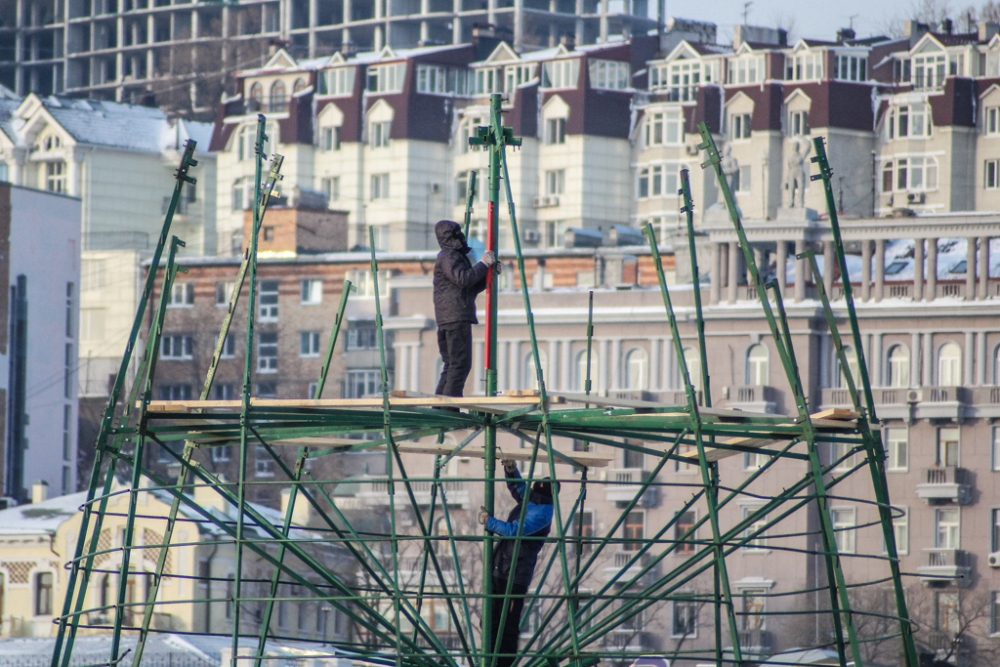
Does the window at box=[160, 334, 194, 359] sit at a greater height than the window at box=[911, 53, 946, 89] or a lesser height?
lesser

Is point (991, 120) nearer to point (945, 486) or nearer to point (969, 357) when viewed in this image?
point (969, 357)

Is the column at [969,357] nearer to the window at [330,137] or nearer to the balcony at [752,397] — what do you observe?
the balcony at [752,397]

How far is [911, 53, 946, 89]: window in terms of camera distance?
111 m

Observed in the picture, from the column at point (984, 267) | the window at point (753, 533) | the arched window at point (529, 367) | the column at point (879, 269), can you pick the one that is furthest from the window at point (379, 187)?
the column at point (984, 267)

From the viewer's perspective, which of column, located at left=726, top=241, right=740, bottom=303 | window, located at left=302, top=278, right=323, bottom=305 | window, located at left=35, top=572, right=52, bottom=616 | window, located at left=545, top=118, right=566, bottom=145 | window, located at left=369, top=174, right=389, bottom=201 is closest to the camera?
window, located at left=35, top=572, right=52, bottom=616

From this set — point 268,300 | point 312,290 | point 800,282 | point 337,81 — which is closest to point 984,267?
point 800,282

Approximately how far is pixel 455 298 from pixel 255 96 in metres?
104

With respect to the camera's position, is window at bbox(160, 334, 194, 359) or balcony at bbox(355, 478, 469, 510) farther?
window at bbox(160, 334, 194, 359)

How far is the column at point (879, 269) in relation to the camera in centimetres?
8769

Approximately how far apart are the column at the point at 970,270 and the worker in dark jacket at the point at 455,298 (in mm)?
63565

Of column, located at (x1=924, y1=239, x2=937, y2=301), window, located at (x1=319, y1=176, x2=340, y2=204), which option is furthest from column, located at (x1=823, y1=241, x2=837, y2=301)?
window, located at (x1=319, y1=176, x2=340, y2=204)

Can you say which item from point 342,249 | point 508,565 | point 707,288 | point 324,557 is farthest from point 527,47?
point 508,565

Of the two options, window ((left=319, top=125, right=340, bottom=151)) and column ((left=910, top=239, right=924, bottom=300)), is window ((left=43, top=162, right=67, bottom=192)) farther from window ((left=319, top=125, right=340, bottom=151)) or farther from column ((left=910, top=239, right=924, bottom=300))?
column ((left=910, top=239, right=924, bottom=300))

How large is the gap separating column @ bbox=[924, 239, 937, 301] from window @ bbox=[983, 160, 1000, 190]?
63.3ft
